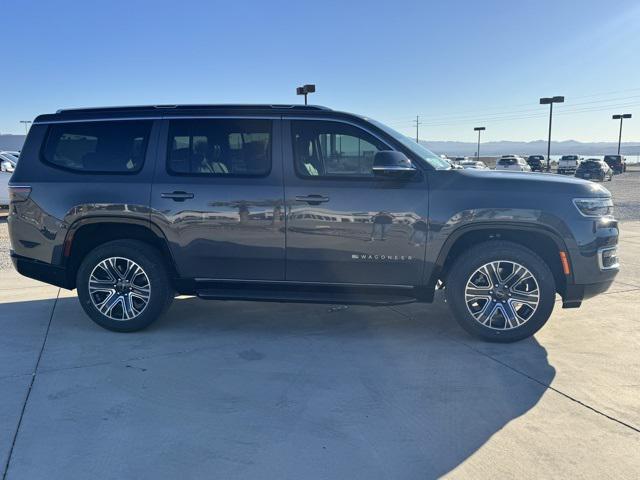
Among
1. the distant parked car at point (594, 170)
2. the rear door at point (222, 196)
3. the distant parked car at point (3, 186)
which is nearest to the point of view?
the rear door at point (222, 196)

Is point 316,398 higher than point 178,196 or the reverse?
the reverse

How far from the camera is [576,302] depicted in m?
4.37

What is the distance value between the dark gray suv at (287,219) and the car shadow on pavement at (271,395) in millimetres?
416

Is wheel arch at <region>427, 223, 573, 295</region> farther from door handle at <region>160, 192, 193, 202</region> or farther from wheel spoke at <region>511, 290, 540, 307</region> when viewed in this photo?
door handle at <region>160, 192, 193, 202</region>

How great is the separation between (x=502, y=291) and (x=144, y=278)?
323 cm

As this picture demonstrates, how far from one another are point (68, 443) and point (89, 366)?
1.14 metres

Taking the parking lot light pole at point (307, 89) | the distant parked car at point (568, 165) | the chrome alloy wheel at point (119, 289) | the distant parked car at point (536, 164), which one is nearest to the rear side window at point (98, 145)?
the chrome alloy wheel at point (119, 289)

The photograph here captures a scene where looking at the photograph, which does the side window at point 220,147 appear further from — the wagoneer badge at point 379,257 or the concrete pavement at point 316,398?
the concrete pavement at point 316,398

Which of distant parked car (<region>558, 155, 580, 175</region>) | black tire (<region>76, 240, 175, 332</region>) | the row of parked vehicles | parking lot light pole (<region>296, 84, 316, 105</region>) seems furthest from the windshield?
distant parked car (<region>558, 155, 580, 175</region>)

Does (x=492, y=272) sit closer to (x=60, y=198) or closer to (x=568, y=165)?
(x=60, y=198)

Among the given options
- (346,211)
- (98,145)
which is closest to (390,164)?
(346,211)

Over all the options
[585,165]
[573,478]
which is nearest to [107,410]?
[573,478]

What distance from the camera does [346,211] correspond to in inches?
170

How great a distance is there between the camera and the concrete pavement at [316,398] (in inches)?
107
